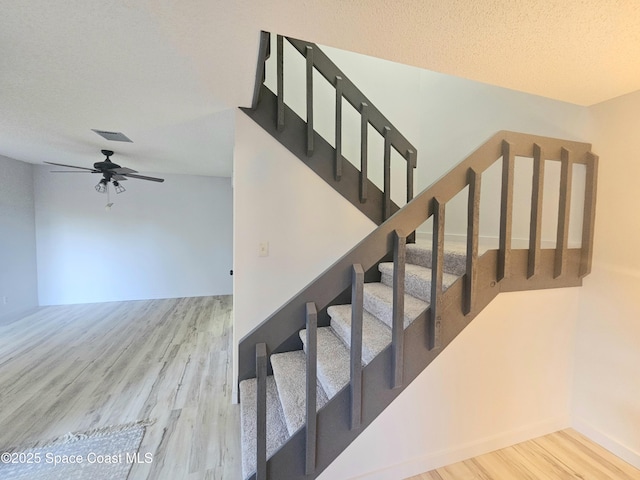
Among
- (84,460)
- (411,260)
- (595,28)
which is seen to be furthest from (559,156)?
(84,460)

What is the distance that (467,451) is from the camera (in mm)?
1644

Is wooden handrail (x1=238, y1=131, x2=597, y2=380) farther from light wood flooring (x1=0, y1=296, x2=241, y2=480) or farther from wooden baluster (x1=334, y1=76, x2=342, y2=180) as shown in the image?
wooden baluster (x1=334, y1=76, x2=342, y2=180)

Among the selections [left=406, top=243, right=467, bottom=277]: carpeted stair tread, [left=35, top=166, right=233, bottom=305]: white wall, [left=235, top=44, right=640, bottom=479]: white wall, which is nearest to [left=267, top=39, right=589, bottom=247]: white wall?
[left=235, top=44, right=640, bottom=479]: white wall

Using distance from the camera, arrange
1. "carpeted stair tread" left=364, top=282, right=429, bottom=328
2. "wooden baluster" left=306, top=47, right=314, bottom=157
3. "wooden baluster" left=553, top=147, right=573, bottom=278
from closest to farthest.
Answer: "carpeted stair tread" left=364, top=282, right=429, bottom=328
"wooden baluster" left=553, top=147, right=573, bottom=278
"wooden baluster" left=306, top=47, right=314, bottom=157

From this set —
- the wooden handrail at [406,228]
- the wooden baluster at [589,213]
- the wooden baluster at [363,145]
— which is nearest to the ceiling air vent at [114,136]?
the wooden baluster at [363,145]

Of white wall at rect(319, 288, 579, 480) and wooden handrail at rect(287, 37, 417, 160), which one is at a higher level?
wooden handrail at rect(287, 37, 417, 160)

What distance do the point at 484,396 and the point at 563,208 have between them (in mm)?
1295

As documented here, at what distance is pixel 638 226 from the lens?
1605 mm

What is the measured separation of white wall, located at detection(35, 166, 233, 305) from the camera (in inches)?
186

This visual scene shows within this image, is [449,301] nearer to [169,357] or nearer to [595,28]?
[595,28]

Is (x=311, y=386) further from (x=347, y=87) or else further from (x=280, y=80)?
(x=347, y=87)

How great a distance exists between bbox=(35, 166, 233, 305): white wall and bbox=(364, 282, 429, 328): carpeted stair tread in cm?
430

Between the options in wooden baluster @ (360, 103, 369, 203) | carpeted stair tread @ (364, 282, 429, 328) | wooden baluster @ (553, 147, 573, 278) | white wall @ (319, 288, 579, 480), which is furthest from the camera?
wooden baluster @ (360, 103, 369, 203)

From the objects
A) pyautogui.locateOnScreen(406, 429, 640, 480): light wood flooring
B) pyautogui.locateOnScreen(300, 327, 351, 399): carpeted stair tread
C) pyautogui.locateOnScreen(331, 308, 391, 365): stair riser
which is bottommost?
pyautogui.locateOnScreen(406, 429, 640, 480): light wood flooring
